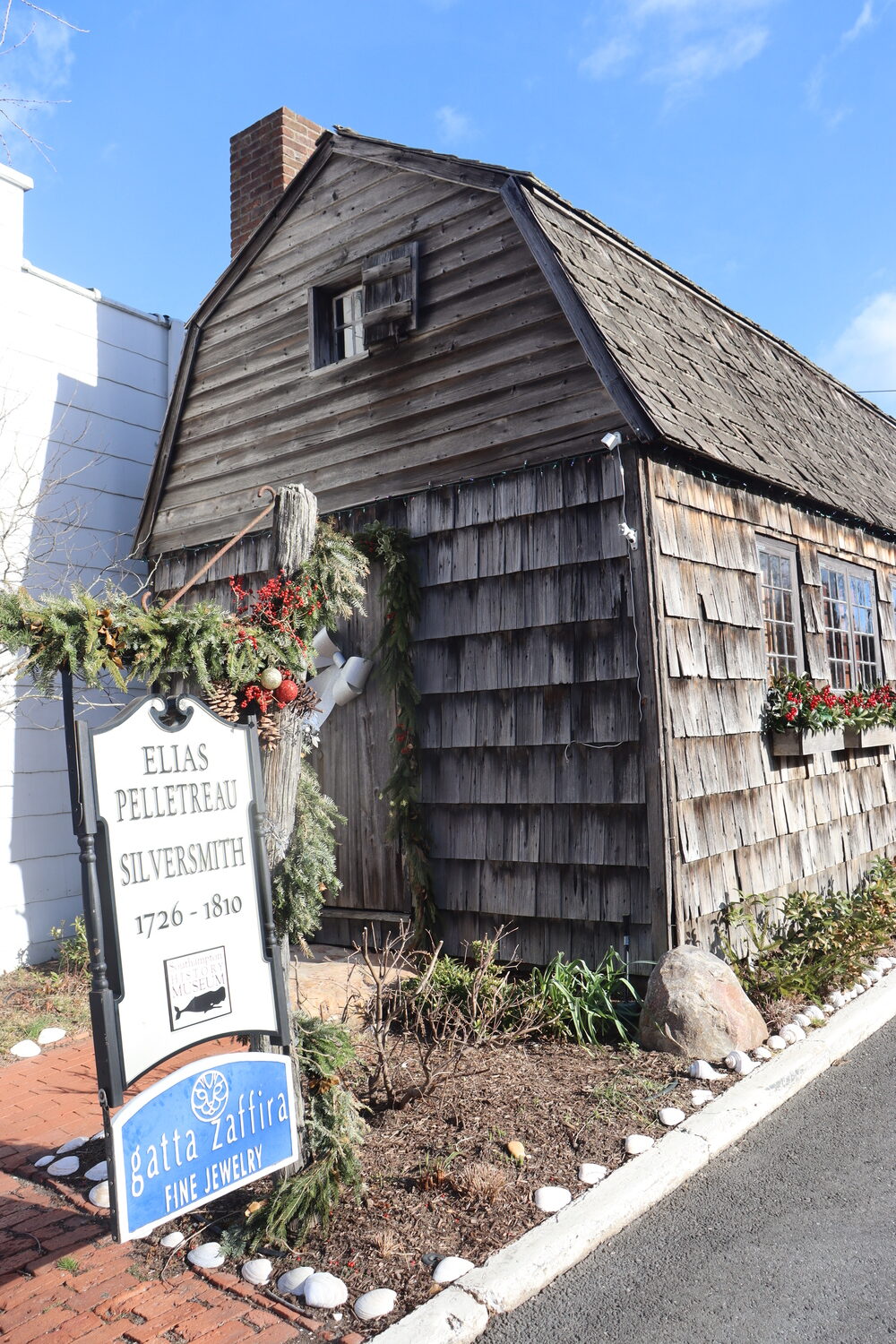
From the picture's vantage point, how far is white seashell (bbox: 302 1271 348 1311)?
300 centimetres

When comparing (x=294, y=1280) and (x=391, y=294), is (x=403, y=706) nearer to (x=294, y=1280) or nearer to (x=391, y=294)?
(x=391, y=294)

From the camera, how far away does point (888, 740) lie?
8.76 meters

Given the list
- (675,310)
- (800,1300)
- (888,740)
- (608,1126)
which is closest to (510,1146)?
(608,1126)

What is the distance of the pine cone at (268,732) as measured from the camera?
3850mm

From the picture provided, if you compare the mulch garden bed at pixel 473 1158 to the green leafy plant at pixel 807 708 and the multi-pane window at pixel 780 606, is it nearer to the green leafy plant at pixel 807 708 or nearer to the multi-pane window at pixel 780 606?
the green leafy plant at pixel 807 708

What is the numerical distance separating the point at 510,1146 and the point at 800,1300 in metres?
1.25

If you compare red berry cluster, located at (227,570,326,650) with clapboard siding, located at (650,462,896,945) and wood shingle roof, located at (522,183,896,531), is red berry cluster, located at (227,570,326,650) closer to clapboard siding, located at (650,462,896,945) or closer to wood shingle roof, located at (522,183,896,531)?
clapboard siding, located at (650,462,896,945)

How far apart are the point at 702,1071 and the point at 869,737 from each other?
175 inches

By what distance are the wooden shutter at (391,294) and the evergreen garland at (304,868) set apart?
4.33 m

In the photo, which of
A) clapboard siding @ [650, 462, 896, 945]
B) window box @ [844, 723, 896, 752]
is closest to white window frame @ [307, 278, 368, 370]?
clapboard siding @ [650, 462, 896, 945]

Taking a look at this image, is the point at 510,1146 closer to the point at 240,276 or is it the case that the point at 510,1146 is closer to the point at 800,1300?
the point at 800,1300

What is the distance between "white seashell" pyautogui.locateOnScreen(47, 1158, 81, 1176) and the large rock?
2840mm

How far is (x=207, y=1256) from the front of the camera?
3.31 m

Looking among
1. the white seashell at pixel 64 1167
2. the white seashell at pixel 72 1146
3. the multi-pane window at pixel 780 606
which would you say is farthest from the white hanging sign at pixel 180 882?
the multi-pane window at pixel 780 606
